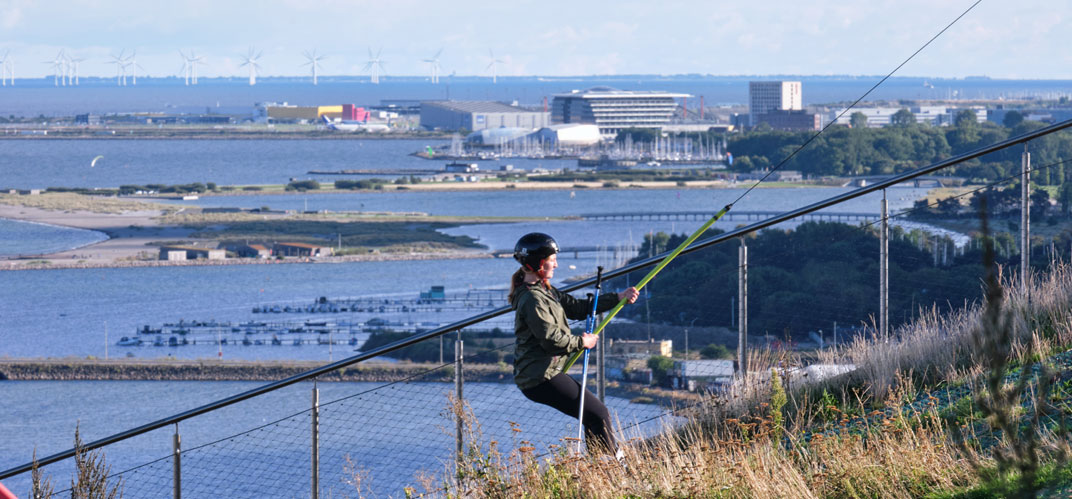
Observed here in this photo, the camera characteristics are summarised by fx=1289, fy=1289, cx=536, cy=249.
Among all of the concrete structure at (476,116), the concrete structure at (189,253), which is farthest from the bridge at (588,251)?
the concrete structure at (476,116)

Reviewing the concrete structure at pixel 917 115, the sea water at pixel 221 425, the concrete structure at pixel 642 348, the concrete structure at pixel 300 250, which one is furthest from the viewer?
the concrete structure at pixel 917 115

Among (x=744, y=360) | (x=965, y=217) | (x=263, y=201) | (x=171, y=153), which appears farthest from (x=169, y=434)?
(x=171, y=153)

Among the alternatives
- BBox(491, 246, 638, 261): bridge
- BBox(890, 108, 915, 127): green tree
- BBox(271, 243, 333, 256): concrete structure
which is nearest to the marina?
BBox(491, 246, 638, 261): bridge

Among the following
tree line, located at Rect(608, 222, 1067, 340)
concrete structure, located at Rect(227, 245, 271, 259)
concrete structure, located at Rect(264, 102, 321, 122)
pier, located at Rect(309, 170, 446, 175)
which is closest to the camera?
tree line, located at Rect(608, 222, 1067, 340)

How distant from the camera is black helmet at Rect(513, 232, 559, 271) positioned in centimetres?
385

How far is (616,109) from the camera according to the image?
506ft

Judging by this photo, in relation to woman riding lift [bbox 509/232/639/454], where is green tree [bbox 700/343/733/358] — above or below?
below

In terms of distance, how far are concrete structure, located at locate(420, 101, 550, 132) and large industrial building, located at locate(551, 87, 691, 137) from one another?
3.53 m

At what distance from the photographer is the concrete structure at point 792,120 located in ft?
452

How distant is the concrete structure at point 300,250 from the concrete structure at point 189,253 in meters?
2.74

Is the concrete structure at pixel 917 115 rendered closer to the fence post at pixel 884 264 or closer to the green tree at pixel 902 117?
the green tree at pixel 902 117

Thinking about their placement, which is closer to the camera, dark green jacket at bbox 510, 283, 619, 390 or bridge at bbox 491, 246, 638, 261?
dark green jacket at bbox 510, 283, 619, 390

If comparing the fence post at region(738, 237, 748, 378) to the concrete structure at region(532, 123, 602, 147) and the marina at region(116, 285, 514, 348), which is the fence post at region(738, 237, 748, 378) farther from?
the concrete structure at region(532, 123, 602, 147)

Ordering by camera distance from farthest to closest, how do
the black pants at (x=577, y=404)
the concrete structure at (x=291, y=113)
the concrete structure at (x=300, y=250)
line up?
the concrete structure at (x=291, y=113), the concrete structure at (x=300, y=250), the black pants at (x=577, y=404)
